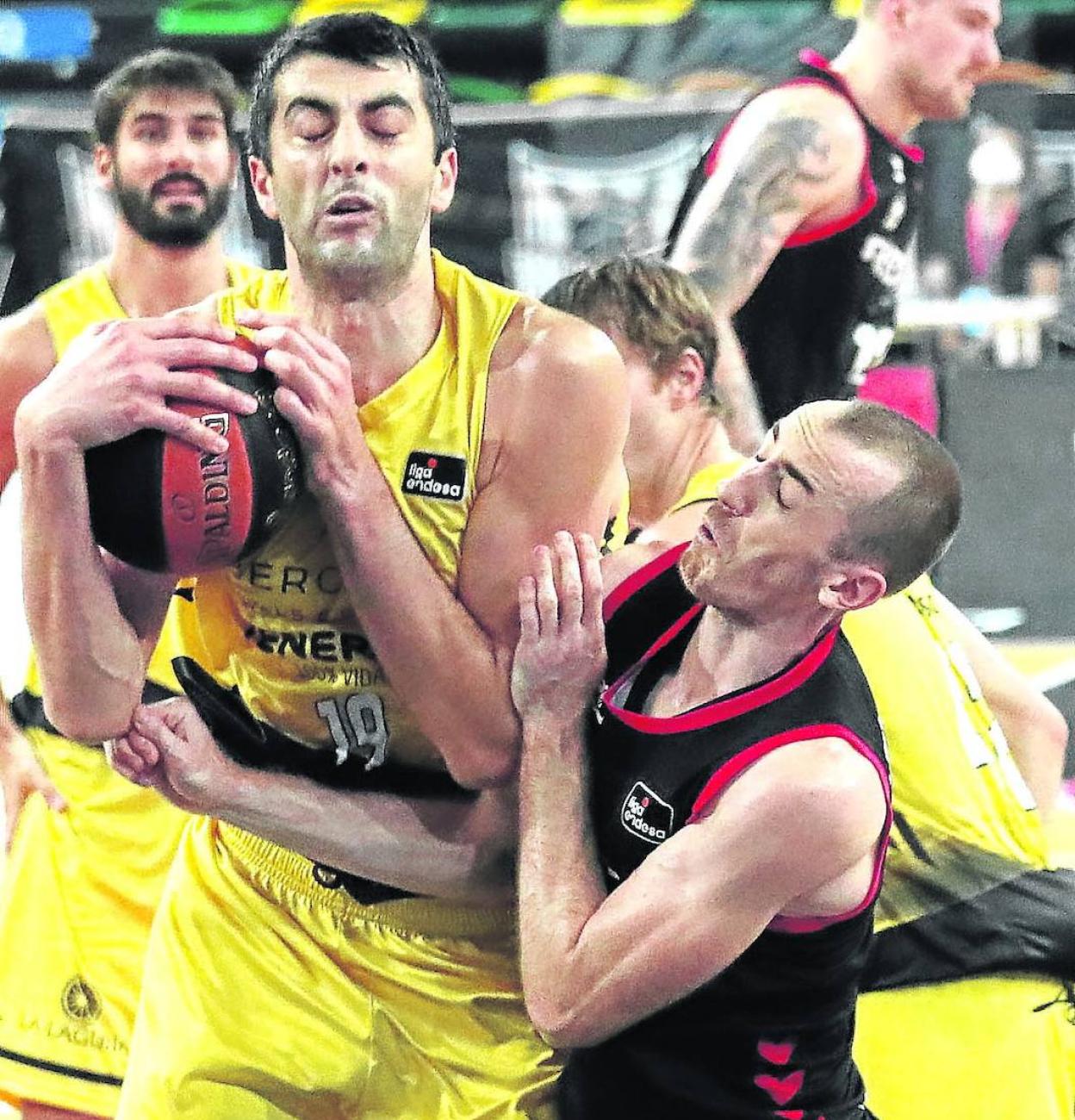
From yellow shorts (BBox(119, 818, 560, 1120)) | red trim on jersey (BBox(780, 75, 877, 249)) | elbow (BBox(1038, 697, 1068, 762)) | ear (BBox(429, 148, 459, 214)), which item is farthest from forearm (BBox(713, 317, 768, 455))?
yellow shorts (BBox(119, 818, 560, 1120))

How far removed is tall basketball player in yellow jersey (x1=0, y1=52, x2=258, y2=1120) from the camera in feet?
10.8

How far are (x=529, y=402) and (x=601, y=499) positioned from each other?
17 cm

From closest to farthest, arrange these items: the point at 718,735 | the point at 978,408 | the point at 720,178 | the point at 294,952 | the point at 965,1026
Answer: the point at 718,735
the point at 294,952
the point at 965,1026
the point at 720,178
the point at 978,408

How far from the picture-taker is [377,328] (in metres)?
2.30

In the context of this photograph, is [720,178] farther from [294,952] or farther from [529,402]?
[294,952]

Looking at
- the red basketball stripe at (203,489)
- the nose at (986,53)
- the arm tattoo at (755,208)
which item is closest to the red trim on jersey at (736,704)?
the red basketball stripe at (203,489)

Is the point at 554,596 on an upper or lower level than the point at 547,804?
upper

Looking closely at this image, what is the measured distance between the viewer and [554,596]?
2.20 meters

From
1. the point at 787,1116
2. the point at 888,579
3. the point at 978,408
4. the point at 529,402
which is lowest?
the point at 978,408

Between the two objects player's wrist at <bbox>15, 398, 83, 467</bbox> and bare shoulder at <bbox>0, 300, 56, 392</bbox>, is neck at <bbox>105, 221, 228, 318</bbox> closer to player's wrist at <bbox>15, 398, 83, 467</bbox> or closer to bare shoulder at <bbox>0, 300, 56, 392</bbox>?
bare shoulder at <bbox>0, 300, 56, 392</bbox>

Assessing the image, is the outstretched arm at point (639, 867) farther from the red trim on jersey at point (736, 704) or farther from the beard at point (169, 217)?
the beard at point (169, 217)

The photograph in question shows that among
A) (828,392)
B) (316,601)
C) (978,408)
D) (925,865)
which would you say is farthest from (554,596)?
(978,408)

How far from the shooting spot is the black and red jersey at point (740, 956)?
2.17 metres

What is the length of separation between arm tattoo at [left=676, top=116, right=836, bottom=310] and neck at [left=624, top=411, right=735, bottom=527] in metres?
0.78
